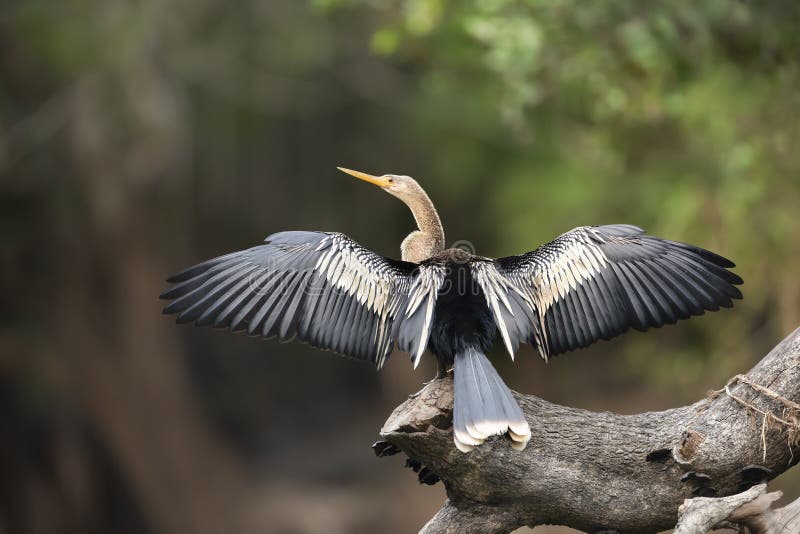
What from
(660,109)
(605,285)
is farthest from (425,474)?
(660,109)

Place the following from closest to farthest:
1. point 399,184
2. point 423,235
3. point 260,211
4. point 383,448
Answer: point 383,448
point 423,235
point 399,184
point 260,211

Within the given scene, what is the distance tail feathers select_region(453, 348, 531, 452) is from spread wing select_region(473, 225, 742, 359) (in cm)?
42

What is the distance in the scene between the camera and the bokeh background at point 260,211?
7090 mm

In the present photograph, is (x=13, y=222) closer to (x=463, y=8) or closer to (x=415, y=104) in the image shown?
(x=415, y=104)

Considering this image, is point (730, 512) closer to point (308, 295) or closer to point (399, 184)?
point (308, 295)

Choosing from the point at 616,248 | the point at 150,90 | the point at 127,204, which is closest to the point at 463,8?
the point at 616,248

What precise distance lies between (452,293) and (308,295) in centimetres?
57

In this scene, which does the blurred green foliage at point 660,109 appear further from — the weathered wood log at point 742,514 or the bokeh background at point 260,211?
the weathered wood log at point 742,514

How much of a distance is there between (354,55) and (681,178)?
15.3 ft

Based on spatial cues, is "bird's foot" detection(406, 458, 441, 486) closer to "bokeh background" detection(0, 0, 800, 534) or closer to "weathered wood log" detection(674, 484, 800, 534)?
"weathered wood log" detection(674, 484, 800, 534)

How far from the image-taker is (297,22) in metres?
10.6

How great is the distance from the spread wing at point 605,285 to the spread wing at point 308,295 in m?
0.39

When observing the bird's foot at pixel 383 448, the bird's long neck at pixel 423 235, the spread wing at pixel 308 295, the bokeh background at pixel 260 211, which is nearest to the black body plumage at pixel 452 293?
the spread wing at pixel 308 295

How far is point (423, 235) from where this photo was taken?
462 cm
